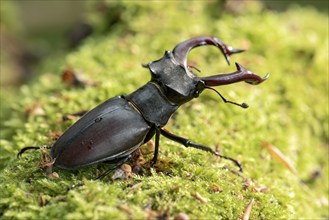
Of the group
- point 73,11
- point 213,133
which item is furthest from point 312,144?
point 73,11

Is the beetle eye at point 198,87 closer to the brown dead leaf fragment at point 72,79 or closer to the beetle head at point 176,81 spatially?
the beetle head at point 176,81

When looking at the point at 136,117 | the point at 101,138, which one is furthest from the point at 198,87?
the point at 101,138

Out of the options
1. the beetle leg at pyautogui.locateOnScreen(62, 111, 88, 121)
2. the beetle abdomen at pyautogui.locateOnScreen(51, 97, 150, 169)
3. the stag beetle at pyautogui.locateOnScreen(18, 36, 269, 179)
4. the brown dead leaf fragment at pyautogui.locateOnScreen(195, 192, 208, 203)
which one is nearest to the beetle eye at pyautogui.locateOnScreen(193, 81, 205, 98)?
the stag beetle at pyautogui.locateOnScreen(18, 36, 269, 179)

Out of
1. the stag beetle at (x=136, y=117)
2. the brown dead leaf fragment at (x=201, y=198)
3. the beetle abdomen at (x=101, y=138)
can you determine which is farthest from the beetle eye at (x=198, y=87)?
the brown dead leaf fragment at (x=201, y=198)

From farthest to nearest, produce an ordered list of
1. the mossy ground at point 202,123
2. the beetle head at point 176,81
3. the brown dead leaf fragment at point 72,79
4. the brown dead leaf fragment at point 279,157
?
the brown dead leaf fragment at point 72,79, the brown dead leaf fragment at point 279,157, the beetle head at point 176,81, the mossy ground at point 202,123

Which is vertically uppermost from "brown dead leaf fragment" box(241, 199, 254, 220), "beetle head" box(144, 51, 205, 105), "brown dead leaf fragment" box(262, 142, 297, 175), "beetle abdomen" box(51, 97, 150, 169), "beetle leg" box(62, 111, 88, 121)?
"beetle head" box(144, 51, 205, 105)

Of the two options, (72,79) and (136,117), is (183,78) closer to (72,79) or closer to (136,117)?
(136,117)

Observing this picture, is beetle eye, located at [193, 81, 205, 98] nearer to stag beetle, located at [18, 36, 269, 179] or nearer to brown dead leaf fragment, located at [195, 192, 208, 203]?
stag beetle, located at [18, 36, 269, 179]
